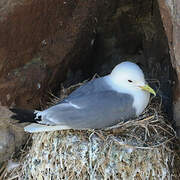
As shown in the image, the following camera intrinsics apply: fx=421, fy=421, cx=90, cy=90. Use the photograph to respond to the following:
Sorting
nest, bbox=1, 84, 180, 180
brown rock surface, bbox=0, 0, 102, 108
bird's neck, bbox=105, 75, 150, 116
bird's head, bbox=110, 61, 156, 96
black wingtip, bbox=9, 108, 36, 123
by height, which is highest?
brown rock surface, bbox=0, 0, 102, 108

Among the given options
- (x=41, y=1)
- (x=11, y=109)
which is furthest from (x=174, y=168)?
(x=41, y=1)

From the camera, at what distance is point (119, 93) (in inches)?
83.7

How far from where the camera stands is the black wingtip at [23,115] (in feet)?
6.55

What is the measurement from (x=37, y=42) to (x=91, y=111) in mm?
446

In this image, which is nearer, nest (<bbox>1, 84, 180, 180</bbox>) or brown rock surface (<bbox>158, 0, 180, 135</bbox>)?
brown rock surface (<bbox>158, 0, 180, 135</bbox>)

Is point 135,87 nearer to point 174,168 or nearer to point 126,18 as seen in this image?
point 174,168

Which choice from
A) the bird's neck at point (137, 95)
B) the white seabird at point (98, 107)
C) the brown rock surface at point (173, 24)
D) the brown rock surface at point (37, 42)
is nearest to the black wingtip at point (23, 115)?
the white seabird at point (98, 107)

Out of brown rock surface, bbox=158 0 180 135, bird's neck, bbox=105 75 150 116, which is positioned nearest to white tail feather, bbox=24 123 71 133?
bird's neck, bbox=105 75 150 116

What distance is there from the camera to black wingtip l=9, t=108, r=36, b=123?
2.00m

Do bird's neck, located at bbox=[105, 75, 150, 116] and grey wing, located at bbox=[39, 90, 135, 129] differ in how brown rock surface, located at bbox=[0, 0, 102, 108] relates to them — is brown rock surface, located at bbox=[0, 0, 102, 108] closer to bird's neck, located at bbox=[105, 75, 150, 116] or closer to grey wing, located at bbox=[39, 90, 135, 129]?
grey wing, located at bbox=[39, 90, 135, 129]

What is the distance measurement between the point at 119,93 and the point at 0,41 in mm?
638

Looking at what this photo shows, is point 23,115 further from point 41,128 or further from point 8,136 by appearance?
point 8,136

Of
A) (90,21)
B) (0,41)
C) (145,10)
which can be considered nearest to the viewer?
(0,41)

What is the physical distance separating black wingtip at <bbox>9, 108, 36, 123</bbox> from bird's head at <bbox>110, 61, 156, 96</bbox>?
486 mm
